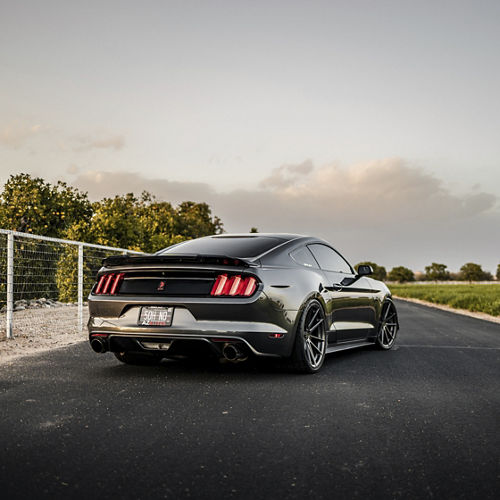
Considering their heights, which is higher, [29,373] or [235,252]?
[235,252]

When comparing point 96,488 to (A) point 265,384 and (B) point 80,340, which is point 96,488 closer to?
(A) point 265,384

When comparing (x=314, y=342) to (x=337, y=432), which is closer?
(x=337, y=432)

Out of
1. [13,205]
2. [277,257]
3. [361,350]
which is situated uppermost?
[13,205]

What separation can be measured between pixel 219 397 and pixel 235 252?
1790mm

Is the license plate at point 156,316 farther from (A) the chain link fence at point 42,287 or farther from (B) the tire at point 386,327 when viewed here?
(B) the tire at point 386,327

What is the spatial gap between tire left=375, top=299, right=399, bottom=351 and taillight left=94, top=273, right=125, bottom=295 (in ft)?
13.1

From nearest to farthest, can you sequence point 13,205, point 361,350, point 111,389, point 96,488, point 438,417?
point 96,488
point 438,417
point 111,389
point 361,350
point 13,205

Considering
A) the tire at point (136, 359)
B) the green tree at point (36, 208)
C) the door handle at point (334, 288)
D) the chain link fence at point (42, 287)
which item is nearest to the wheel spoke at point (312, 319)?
the door handle at point (334, 288)

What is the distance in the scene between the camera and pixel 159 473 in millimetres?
3145

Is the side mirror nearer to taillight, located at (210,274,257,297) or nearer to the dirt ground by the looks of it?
taillight, located at (210,274,257,297)

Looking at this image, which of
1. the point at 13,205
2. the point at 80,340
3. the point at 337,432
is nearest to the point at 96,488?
the point at 337,432

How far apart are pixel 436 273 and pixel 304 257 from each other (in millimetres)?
150458

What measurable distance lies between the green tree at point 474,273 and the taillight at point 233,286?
148515 mm

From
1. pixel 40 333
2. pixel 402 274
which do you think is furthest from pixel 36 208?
pixel 402 274
